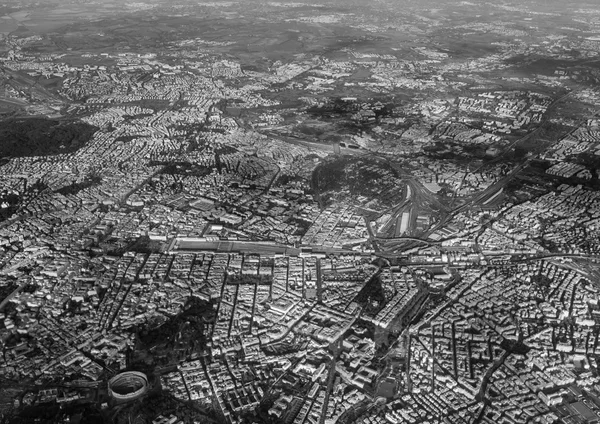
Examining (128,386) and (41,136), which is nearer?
(128,386)

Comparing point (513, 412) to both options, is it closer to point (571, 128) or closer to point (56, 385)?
point (56, 385)

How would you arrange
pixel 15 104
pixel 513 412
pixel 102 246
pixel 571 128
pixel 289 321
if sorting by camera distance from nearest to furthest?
pixel 513 412, pixel 289 321, pixel 102 246, pixel 571 128, pixel 15 104

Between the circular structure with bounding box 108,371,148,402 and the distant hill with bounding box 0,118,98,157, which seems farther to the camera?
the distant hill with bounding box 0,118,98,157

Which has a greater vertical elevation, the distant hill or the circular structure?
the distant hill

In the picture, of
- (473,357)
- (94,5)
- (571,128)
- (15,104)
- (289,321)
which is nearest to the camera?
(473,357)

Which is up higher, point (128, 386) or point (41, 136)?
point (41, 136)

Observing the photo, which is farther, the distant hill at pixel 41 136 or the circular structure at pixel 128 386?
the distant hill at pixel 41 136

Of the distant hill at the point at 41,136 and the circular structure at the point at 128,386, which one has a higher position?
the distant hill at the point at 41,136

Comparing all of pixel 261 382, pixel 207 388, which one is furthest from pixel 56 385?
pixel 261 382
